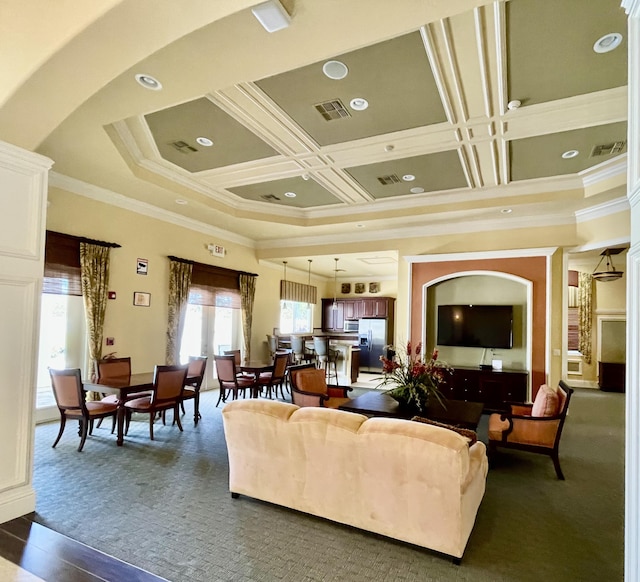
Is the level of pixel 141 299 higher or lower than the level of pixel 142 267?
lower

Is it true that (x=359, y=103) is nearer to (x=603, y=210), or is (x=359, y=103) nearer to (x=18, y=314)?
(x=18, y=314)

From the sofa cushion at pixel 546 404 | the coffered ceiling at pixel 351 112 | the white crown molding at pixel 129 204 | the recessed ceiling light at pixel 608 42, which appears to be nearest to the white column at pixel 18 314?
the coffered ceiling at pixel 351 112

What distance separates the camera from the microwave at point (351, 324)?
13.5m

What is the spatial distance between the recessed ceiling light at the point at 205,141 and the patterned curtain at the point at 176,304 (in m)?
2.98

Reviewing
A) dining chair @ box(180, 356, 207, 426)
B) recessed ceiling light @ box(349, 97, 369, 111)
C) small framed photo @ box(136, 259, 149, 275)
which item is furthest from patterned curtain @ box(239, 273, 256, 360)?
recessed ceiling light @ box(349, 97, 369, 111)

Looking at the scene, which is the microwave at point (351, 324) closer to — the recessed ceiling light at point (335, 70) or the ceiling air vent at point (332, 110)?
the ceiling air vent at point (332, 110)

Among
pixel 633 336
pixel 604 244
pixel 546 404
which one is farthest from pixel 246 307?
pixel 633 336

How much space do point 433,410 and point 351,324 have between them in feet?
30.3

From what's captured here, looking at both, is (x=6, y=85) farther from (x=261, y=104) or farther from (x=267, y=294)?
(x=267, y=294)

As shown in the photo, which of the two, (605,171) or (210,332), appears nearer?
(605,171)

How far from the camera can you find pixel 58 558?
7.87 feet

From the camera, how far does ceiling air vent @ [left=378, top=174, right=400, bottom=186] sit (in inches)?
229

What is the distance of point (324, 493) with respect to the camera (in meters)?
2.82

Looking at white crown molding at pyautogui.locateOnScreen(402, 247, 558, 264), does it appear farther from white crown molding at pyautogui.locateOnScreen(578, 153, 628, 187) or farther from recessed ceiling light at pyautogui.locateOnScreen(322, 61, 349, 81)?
recessed ceiling light at pyautogui.locateOnScreen(322, 61, 349, 81)
